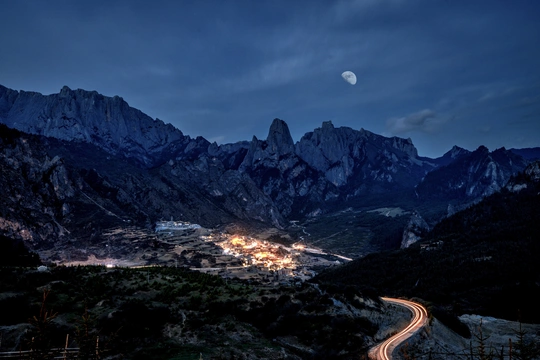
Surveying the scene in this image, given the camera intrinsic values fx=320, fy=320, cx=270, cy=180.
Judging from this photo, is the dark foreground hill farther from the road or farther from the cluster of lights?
the cluster of lights

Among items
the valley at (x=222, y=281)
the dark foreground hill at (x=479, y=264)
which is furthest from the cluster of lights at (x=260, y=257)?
the dark foreground hill at (x=479, y=264)

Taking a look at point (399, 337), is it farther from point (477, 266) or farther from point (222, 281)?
point (477, 266)

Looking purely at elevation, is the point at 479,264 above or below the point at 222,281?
below

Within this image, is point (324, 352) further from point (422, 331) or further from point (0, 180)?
point (0, 180)

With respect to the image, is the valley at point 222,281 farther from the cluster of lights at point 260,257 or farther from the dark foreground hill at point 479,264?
the cluster of lights at point 260,257

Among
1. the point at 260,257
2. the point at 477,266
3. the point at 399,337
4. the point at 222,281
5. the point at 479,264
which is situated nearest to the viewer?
the point at 399,337

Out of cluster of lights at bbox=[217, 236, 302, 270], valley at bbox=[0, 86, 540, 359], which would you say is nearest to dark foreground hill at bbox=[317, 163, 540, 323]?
valley at bbox=[0, 86, 540, 359]

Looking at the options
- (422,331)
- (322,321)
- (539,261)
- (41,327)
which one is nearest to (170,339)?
(322,321)

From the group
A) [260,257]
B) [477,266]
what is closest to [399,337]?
[477,266]

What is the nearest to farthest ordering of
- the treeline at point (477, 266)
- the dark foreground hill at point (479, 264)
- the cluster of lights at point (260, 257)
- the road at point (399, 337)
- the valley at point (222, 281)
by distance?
the valley at point (222, 281) → the road at point (399, 337) → the treeline at point (477, 266) → the dark foreground hill at point (479, 264) → the cluster of lights at point (260, 257)
